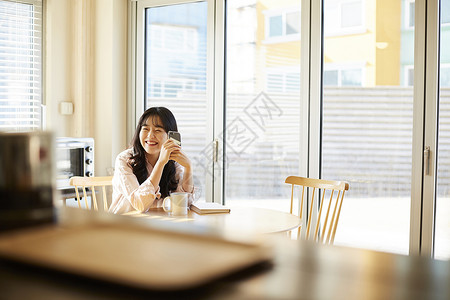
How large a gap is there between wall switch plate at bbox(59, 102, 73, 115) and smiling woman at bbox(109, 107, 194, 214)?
1269mm

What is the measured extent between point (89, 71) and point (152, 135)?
4.82 feet

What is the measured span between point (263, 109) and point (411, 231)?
1.36m

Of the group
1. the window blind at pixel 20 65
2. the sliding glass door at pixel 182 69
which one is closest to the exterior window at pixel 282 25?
the sliding glass door at pixel 182 69

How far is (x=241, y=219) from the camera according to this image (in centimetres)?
241

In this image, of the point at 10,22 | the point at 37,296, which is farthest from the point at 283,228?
the point at 10,22

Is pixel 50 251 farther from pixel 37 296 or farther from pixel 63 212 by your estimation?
pixel 63 212

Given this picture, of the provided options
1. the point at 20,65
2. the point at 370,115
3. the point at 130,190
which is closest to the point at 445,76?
the point at 370,115

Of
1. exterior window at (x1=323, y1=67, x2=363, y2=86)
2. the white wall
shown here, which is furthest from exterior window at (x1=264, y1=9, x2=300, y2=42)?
the white wall

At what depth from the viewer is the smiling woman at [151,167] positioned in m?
2.77

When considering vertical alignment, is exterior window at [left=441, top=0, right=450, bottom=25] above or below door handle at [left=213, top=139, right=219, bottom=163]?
above

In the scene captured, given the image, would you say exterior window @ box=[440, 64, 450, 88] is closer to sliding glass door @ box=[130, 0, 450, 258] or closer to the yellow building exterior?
sliding glass door @ box=[130, 0, 450, 258]

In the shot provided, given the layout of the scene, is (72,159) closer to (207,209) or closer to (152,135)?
(152,135)

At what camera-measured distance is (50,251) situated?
2.39 feet

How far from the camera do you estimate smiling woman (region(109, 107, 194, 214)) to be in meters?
2.77
